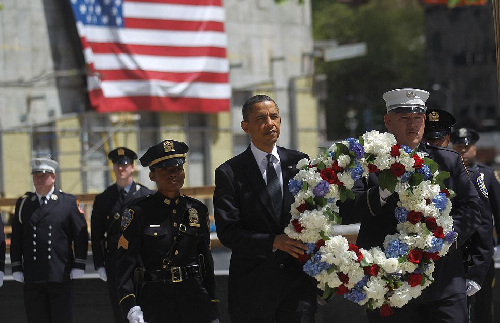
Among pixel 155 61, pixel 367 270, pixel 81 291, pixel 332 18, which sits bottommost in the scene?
pixel 81 291

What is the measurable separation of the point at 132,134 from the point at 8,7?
4.67 m

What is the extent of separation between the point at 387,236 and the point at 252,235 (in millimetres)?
779

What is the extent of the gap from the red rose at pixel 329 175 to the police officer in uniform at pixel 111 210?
362 centimetres

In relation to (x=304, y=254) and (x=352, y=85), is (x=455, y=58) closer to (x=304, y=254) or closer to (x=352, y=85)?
(x=352, y=85)

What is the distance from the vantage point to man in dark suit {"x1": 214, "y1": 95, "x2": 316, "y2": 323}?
5.43 m

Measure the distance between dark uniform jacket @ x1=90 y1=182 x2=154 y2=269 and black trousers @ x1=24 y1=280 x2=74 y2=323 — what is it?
416 millimetres

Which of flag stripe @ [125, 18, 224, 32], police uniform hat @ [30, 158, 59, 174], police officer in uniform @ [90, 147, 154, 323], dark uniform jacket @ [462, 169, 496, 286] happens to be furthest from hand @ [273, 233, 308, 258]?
flag stripe @ [125, 18, 224, 32]

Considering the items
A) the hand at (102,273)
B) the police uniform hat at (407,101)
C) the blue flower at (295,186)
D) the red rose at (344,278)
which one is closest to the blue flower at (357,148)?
the blue flower at (295,186)

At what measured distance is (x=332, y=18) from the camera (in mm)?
72125

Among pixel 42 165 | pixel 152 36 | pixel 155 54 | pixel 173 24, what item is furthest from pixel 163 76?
pixel 42 165

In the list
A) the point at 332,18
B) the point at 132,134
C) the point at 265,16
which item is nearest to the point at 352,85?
the point at 332,18

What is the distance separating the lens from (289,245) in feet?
17.1

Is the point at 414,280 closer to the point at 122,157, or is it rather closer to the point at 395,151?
the point at 395,151

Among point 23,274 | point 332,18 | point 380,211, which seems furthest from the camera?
point 332,18
